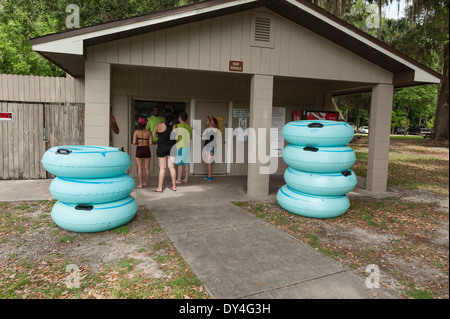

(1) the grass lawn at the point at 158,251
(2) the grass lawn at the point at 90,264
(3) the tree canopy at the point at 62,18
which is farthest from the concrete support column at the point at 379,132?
(3) the tree canopy at the point at 62,18

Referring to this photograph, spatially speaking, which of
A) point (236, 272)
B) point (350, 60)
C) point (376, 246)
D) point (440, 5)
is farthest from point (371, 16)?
point (236, 272)

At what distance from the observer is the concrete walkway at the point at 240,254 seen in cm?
313

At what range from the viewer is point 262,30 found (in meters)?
6.85

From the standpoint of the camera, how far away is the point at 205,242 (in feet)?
14.2

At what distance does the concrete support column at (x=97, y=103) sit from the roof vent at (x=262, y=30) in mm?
3268

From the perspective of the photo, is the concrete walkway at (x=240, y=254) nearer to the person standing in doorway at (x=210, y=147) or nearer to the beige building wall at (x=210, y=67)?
the beige building wall at (x=210, y=67)

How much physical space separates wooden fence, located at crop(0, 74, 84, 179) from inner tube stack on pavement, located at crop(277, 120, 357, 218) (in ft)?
19.9

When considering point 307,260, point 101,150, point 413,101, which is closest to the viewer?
point 307,260

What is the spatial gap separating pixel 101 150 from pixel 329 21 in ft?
17.8

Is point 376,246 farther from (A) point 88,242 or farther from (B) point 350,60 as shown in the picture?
(B) point 350,60

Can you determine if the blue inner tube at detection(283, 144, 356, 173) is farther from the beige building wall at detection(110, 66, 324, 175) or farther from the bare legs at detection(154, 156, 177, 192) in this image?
the beige building wall at detection(110, 66, 324, 175)

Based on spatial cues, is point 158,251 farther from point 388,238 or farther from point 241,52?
point 241,52

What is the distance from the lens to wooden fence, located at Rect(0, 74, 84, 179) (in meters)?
7.81

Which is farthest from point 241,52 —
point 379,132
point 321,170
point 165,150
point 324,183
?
point 379,132
